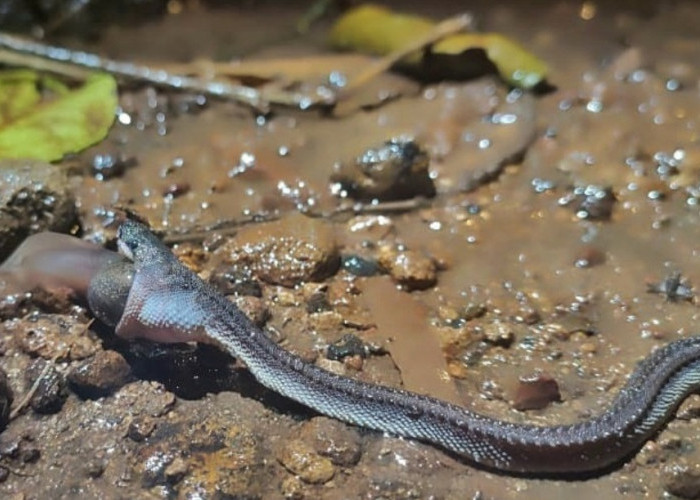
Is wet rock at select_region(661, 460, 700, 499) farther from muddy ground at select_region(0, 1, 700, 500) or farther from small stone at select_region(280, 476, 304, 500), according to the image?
small stone at select_region(280, 476, 304, 500)

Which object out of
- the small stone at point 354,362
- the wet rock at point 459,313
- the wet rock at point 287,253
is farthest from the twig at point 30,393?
the wet rock at point 459,313

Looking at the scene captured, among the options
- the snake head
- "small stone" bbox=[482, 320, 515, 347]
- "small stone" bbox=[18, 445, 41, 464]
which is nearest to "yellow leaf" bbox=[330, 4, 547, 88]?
"small stone" bbox=[482, 320, 515, 347]

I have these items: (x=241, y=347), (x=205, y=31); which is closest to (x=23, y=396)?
(x=241, y=347)

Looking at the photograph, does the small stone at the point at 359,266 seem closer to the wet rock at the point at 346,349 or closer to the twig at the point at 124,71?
the wet rock at the point at 346,349

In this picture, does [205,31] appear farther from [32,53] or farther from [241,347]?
[241,347]

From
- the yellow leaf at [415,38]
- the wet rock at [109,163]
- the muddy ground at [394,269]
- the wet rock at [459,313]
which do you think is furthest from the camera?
the yellow leaf at [415,38]

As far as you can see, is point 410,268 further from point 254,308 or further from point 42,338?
point 42,338
